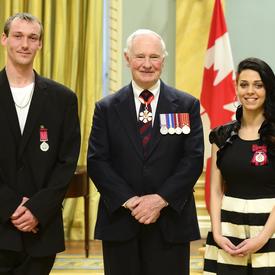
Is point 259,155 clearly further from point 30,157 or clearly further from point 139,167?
point 30,157

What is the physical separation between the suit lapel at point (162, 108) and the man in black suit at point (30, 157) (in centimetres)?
40

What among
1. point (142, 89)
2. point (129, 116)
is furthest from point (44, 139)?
point (142, 89)

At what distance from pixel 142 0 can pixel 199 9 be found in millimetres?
586

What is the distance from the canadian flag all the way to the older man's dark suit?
225 centimetres

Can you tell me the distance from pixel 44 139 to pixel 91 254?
287cm

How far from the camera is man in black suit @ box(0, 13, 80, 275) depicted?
2990mm

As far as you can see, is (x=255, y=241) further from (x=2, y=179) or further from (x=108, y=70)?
(x=108, y=70)

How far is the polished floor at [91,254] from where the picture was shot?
16.6 ft

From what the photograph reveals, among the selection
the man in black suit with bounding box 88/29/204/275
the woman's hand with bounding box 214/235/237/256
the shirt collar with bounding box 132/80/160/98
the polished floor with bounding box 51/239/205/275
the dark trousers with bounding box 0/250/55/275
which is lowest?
the polished floor with bounding box 51/239/205/275

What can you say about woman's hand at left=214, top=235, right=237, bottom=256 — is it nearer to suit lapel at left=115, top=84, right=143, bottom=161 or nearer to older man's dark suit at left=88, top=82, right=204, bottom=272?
older man's dark suit at left=88, top=82, right=204, bottom=272

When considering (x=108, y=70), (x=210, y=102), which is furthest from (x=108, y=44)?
(x=210, y=102)

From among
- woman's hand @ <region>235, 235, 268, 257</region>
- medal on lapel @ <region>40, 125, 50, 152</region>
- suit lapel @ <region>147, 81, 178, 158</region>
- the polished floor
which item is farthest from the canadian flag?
medal on lapel @ <region>40, 125, 50, 152</region>

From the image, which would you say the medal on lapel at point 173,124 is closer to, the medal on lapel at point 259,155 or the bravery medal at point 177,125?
the bravery medal at point 177,125

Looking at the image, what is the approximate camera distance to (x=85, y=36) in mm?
6266
